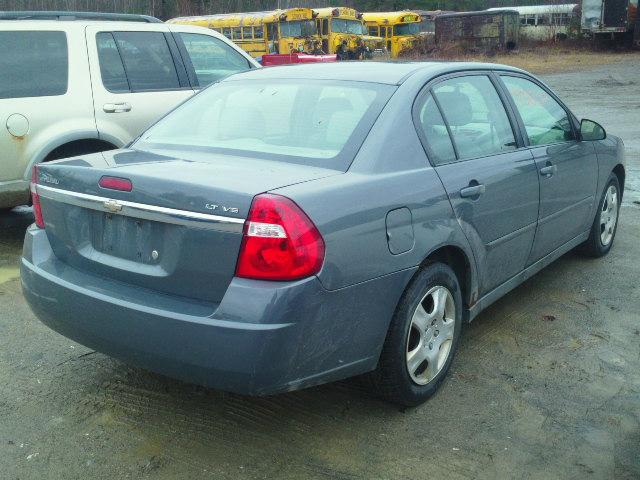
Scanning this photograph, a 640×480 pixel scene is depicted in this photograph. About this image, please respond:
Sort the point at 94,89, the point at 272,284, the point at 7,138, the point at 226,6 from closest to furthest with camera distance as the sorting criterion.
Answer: the point at 272,284, the point at 7,138, the point at 94,89, the point at 226,6

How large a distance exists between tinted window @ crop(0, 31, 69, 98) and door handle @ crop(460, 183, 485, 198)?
3.78 meters

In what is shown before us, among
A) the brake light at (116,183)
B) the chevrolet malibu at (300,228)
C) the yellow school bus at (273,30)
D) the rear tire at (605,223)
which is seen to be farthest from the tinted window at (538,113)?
the yellow school bus at (273,30)

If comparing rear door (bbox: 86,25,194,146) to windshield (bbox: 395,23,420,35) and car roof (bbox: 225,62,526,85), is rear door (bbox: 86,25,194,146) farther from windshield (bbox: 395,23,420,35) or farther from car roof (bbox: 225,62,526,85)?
windshield (bbox: 395,23,420,35)

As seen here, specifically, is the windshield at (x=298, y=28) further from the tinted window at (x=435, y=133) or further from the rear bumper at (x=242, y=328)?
the rear bumper at (x=242, y=328)

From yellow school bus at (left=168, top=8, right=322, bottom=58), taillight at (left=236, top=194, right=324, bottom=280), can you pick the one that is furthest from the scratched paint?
yellow school bus at (left=168, top=8, right=322, bottom=58)

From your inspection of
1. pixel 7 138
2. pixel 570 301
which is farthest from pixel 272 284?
pixel 7 138

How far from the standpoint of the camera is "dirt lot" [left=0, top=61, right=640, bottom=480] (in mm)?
2980

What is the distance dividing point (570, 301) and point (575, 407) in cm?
155

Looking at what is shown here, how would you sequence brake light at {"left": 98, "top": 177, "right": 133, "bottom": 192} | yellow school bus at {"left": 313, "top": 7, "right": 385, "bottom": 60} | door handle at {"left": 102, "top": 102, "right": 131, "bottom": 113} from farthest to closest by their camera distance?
yellow school bus at {"left": 313, "top": 7, "right": 385, "bottom": 60}
door handle at {"left": 102, "top": 102, "right": 131, "bottom": 113}
brake light at {"left": 98, "top": 177, "right": 133, "bottom": 192}

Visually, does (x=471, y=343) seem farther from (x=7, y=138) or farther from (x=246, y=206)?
(x=7, y=138)

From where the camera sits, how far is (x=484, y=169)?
3.84m

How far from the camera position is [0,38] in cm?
579

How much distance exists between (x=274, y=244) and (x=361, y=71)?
60.6 inches

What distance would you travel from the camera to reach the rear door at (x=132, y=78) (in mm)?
6188
